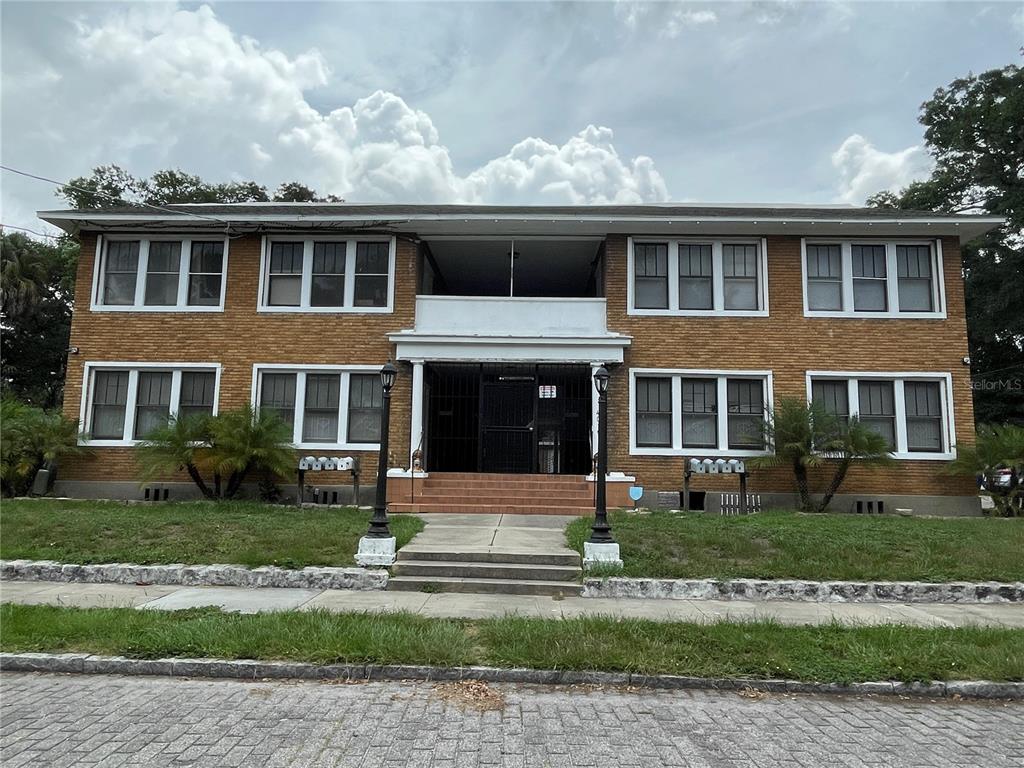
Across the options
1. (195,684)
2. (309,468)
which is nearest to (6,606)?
(195,684)

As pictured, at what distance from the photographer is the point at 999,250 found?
23.3 m

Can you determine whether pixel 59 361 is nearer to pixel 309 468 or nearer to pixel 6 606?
pixel 309 468

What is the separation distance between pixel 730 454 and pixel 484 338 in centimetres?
603

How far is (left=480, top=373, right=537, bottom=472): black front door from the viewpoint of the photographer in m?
15.0

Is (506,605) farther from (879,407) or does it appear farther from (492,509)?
(879,407)

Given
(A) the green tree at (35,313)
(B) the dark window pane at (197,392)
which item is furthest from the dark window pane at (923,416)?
(A) the green tree at (35,313)

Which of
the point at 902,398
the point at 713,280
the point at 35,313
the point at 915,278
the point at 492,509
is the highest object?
the point at 35,313

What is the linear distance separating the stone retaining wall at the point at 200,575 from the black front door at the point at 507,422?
665cm

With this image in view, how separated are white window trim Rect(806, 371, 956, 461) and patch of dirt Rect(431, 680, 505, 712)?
11.6 meters

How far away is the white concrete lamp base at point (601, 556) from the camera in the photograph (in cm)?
841

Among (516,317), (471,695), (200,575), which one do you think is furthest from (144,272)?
(471,695)

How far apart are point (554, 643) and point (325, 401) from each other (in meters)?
10.5

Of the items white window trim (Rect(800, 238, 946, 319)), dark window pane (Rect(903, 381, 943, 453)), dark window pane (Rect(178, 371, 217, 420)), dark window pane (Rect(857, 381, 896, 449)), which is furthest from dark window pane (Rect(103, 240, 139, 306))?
dark window pane (Rect(903, 381, 943, 453))

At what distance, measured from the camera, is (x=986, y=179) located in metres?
23.5
